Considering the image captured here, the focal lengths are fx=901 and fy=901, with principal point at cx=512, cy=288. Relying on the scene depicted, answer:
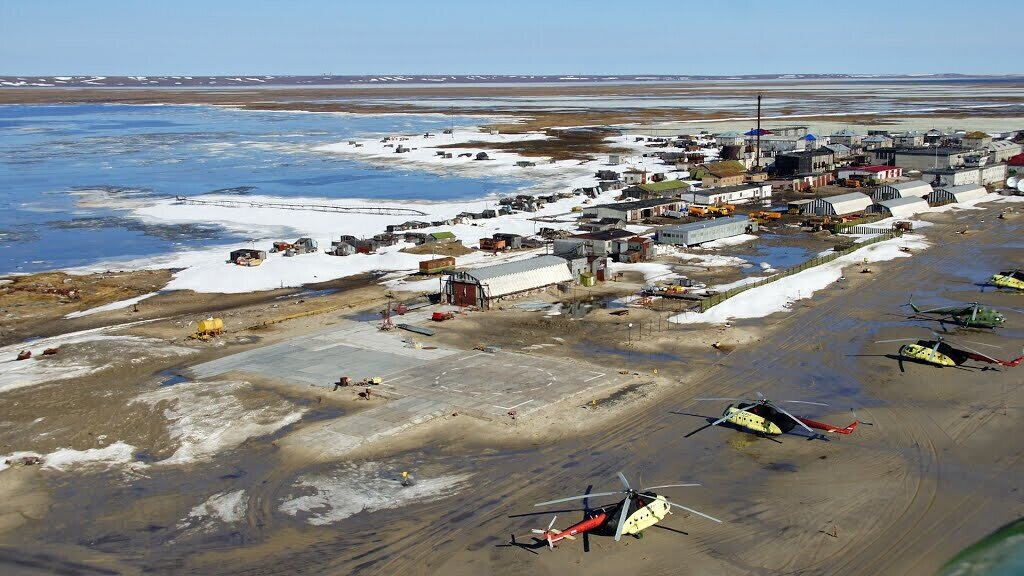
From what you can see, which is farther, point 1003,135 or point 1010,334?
point 1003,135

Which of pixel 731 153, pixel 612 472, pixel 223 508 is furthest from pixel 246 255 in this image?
pixel 731 153

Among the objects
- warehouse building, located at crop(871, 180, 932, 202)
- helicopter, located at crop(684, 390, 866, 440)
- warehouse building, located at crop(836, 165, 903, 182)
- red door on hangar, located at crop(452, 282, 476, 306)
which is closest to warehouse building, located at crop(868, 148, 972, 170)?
warehouse building, located at crop(836, 165, 903, 182)

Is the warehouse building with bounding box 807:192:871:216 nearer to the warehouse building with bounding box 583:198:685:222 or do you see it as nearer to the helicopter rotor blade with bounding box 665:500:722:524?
the warehouse building with bounding box 583:198:685:222

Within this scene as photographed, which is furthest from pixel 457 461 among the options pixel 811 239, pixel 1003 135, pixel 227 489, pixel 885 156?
pixel 1003 135

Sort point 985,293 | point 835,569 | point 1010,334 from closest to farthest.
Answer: point 835,569
point 1010,334
point 985,293

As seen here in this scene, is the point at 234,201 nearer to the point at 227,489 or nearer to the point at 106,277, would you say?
the point at 106,277

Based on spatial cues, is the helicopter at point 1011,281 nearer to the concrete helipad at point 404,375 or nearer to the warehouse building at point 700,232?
the warehouse building at point 700,232

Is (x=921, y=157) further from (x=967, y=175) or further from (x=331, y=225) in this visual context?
(x=331, y=225)
